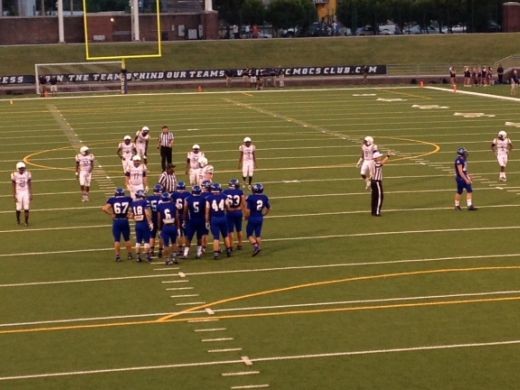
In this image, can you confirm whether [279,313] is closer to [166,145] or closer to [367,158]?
[367,158]

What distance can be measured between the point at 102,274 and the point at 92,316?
2846 mm

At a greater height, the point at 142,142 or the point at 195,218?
the point at 142,142

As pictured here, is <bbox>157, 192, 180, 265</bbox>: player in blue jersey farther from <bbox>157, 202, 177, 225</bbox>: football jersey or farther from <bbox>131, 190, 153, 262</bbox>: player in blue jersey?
<bbox>131, 190, 153, 262</bbox>: player in blue jersey

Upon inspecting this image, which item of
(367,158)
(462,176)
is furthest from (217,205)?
(367,158)

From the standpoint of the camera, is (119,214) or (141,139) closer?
(119,214)

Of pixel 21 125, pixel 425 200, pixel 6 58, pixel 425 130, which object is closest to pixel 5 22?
pixel 6 58

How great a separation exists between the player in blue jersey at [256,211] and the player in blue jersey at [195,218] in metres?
0.74

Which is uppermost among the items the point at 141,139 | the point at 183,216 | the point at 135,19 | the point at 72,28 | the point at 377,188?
the point at 135,19

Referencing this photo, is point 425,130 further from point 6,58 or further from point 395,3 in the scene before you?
point 395,3

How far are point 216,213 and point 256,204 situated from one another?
704 millimetres

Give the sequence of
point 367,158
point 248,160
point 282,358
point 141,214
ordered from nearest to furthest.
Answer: point 282,358
point 141,214
point 367,158
point 248,160

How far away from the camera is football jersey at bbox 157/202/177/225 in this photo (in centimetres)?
2042

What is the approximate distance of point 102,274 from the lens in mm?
20141

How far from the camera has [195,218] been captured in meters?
20.9
